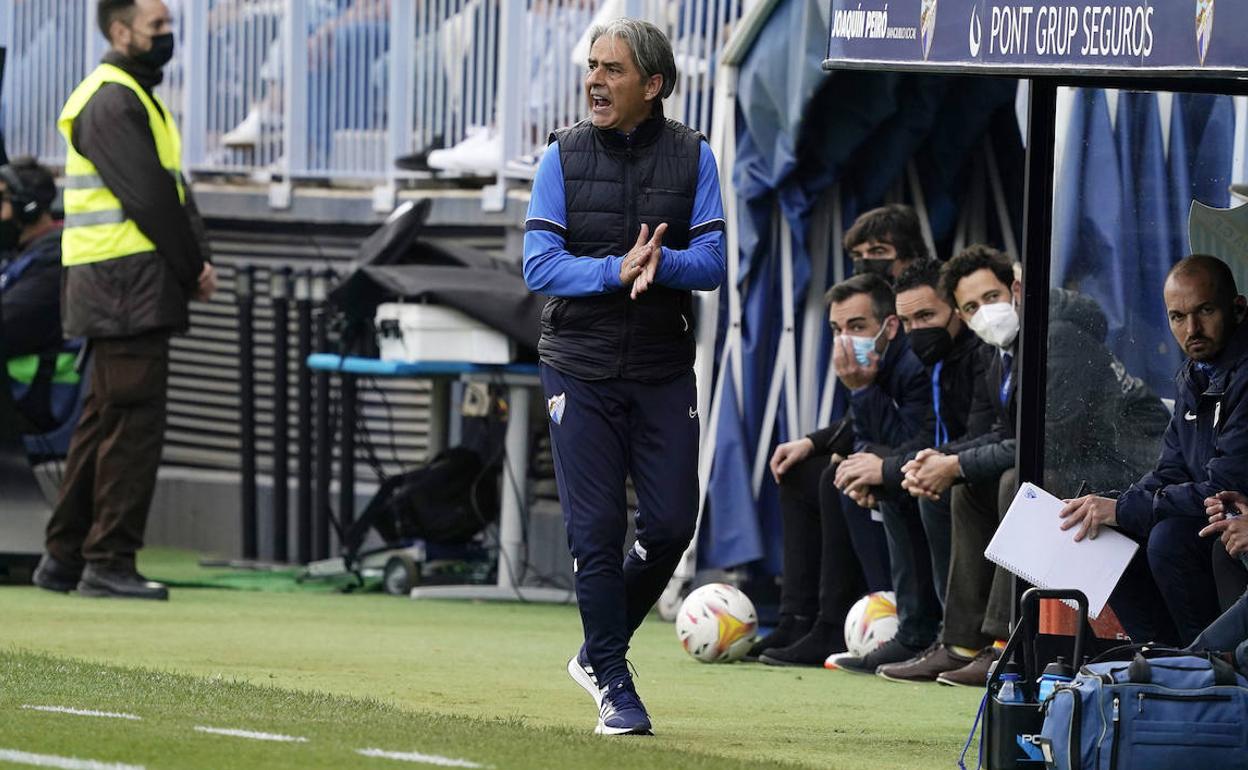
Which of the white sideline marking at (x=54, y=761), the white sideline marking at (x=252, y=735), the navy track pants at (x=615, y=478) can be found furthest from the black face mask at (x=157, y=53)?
the white sideline marking at (x=54, y=761)

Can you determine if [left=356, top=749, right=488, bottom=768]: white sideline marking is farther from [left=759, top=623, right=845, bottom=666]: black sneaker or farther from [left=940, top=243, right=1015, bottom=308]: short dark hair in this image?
[left=759, top=623, right=845, bottom=666]: black sneaker

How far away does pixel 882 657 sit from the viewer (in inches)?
359

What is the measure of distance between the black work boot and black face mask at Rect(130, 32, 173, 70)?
227 cm

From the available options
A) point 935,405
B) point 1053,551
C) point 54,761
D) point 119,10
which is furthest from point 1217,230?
point 119,10

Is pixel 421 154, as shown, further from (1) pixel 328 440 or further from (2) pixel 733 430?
(2) pixel 733 430

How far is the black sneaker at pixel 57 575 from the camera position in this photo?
11.6 meters

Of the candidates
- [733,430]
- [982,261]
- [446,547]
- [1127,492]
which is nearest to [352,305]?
[446,547]

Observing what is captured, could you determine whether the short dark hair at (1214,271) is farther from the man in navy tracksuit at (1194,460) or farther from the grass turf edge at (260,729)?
the grass turf edge at (260,729)

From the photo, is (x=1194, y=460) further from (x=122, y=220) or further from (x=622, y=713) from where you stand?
(x=122, y=220)

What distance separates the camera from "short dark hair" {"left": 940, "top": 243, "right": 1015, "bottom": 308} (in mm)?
8875

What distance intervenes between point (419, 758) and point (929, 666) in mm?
3662

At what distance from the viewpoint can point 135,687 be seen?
7215 millimetres

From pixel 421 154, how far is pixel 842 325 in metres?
5.85

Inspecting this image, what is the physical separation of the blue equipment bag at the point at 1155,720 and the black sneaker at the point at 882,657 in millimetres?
3534
